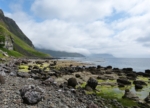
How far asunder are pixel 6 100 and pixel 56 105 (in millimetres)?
4917

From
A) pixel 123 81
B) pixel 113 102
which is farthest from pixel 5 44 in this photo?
pixel 113 102

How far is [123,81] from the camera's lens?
4166cm

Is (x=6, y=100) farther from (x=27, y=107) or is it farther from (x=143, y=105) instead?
(x=143, y=105)

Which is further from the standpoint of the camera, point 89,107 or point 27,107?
point 89,107

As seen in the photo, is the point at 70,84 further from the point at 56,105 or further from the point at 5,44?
the point at 5,44

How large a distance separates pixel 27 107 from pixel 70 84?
18179 millimetres

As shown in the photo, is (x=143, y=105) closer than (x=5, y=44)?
Yes

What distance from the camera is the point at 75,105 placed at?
18828mm

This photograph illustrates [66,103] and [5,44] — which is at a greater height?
[5,44]

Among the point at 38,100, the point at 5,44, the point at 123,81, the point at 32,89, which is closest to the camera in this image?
the point at 38,100

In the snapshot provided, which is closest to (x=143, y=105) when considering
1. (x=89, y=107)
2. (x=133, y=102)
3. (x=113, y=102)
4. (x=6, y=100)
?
(x=133, y=102)

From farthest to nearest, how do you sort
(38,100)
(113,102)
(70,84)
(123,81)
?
(123,81) < (70,84) < (113,102) < (38,100)

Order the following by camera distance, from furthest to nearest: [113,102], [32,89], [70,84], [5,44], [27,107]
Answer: [5,44] → [70,84] → [113,102] → [32,89] → [27,107]

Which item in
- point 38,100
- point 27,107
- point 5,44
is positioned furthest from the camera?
point 5,44
